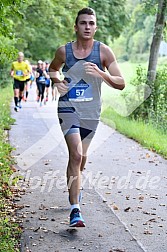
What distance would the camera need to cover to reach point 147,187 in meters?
8.09

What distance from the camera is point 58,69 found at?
19.9ft

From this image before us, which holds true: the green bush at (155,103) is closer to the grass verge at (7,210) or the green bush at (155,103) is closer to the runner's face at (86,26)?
the grass verge at (7,210)

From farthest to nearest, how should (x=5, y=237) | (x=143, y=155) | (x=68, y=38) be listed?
(x=68, y=38)
(x=143, y=155)
(x=5, y=237)

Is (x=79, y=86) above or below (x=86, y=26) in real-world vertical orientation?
below

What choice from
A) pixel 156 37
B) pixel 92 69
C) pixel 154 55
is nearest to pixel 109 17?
pixel 154 55

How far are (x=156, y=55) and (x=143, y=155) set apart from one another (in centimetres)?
614

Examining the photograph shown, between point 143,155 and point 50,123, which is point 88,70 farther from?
point 50,123

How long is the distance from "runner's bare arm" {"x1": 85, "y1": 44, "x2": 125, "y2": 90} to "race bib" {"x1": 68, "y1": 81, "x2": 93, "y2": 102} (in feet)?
0.90

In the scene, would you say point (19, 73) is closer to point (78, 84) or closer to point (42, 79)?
point (42, 79)

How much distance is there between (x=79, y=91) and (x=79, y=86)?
53 millimetres

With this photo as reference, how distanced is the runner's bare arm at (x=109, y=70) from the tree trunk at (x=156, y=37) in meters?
10.0

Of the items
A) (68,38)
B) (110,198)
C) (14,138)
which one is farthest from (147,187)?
(68,38)

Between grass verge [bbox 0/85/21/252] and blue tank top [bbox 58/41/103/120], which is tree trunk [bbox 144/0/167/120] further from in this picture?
blue tank top [bbox 58/41/103/120]

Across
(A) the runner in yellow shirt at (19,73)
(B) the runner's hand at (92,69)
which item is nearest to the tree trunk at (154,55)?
(A) the runner in yellow shirt at (19,73)
